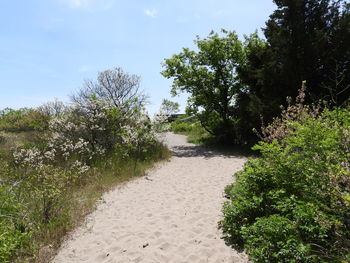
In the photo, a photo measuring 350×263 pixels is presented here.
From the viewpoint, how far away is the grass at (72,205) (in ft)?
12.0

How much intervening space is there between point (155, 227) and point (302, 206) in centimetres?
292

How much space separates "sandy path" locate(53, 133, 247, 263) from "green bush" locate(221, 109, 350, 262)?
61 centimetres

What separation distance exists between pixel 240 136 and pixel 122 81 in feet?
74.4

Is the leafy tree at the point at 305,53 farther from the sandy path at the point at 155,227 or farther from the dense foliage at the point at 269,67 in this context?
the sandy path at the point at 155,227

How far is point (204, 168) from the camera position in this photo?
9984mm

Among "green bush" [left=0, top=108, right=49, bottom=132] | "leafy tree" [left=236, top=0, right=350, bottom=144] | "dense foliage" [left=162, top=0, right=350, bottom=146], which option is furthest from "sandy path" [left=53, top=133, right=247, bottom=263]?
"green bush" [left=0, top=108, right=49, bottom=132]

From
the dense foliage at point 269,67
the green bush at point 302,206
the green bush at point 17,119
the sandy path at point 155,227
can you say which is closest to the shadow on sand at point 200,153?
the dense foliage at point 269,67

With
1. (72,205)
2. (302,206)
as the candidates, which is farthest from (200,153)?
(302,206)

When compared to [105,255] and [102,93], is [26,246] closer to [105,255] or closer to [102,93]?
[105,255]

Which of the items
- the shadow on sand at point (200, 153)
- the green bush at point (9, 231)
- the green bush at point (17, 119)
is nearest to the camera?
the green bush at point (9, 231)

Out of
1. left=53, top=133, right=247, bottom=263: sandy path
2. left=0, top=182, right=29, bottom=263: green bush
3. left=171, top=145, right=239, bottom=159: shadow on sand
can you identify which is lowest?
left=53, top=133, right=247, bottom=263: sandy path

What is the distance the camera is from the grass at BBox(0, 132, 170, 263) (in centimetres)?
367

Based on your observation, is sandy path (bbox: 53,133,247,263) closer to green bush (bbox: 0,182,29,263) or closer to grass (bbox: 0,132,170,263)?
grass (bbox: 0,132,170,263)

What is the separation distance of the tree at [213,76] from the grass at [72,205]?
8391 millimetres
